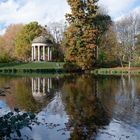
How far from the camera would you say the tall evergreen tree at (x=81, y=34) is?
56500 millimetres

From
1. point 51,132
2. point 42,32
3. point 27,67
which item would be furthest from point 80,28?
point 51,132

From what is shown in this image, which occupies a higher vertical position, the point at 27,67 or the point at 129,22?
the point at 129,22

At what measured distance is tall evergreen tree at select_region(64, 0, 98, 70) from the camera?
185 ft

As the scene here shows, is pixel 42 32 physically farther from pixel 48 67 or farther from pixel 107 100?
pixel 107 100

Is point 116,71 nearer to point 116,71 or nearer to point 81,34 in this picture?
point 116,71

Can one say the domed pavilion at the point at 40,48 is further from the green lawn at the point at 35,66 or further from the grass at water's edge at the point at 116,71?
the grass at water's edge at the point at 116,71

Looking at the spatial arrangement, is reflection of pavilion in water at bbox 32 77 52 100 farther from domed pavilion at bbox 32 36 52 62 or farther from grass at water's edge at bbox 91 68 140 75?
domed pavilion at bbox 32 36 52 62

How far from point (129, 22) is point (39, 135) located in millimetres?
60688

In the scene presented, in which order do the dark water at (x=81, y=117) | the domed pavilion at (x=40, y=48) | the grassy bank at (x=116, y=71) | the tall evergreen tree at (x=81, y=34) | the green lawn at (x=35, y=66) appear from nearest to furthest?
the dark water at (x=81, y=117) → the grassy bank at (x=116, y=71) → the tall evergreen tree at (x=81, y=34) → the green lawn at (x=35, y=66) → the domed pavilion at (x=40, y=48)

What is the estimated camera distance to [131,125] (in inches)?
538

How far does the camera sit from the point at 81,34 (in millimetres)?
58688

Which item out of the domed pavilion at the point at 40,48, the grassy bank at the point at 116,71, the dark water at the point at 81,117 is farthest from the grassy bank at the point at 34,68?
the dark water at the point at 81,117

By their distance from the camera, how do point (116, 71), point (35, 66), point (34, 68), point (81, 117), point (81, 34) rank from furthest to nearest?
1. point (35, 66)
2. point (34, 68)
3. point (81, 34)
4. point (116, 71)
5. point (81, 117)

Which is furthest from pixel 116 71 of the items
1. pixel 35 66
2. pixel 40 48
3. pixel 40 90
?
pixel 40 90
